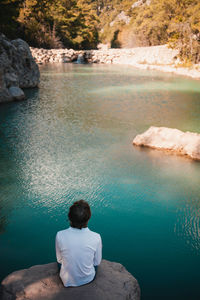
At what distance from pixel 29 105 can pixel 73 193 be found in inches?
266

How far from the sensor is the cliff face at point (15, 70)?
10492 mm

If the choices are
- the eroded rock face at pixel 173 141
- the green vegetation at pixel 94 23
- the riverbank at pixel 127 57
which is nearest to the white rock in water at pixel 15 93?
the eroded rock face at pixel 173 141

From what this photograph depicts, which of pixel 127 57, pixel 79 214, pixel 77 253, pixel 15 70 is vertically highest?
pixel 127 57

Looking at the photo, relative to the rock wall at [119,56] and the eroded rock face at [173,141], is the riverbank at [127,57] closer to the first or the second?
the rock wall at [119,56]

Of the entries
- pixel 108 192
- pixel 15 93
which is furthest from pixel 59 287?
pixel 15 93

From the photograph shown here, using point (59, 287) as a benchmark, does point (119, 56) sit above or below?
above

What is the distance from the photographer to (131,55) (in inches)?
1372

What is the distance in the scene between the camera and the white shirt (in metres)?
1.79

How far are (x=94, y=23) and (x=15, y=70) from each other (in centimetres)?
4239

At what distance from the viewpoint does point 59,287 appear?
188cm

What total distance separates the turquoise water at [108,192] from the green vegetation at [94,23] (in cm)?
1491

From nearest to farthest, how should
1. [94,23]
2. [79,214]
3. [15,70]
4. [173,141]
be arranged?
1. [79,214]
2. [173,141]
3. [15,70]
4. [94,23]

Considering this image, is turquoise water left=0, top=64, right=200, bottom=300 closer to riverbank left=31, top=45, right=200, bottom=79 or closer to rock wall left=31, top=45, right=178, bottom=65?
riverbank left=31, top=45, right=200, bottom=79

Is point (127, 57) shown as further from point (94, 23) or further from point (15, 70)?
point (15, 70)
